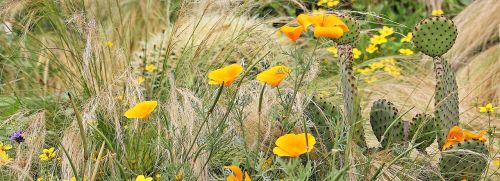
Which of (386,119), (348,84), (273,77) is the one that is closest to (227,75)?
(273,77)

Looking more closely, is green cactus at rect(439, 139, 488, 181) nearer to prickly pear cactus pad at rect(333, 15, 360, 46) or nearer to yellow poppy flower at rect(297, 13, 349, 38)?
prickly pear cactus pad at rect(333, 15, 360, 46)

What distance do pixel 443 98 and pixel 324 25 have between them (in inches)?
26.5

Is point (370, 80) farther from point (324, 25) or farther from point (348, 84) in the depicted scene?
point (324, 25)

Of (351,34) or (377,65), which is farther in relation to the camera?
(377,65)

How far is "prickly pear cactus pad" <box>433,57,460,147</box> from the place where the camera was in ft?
9.11

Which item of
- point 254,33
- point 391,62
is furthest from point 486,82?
point 254,33

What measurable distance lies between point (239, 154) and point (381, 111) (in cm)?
47

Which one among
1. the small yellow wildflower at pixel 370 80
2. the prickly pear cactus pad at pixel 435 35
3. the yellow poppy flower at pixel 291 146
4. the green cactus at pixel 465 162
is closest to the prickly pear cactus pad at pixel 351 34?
the prickly pear cactus pad at pixel 435 35

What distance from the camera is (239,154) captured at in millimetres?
2861

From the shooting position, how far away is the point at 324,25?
7.41 ft

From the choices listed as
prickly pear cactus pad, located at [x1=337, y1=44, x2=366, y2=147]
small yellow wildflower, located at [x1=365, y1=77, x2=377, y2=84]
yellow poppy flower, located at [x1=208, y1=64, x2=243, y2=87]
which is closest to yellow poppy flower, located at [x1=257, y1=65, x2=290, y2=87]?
yellow poppy flower, located at [x1=208, y1=64, x2=243, y2=87]

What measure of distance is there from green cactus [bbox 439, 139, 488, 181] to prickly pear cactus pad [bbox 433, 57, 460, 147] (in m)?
0.12

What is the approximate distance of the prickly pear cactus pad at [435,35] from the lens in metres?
2.74

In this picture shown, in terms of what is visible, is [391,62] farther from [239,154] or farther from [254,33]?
[239,154]
